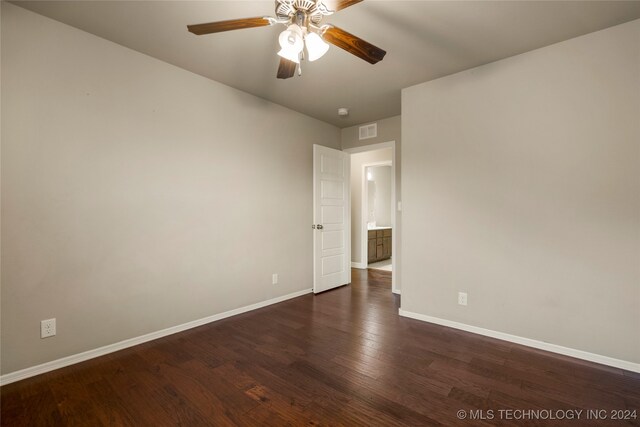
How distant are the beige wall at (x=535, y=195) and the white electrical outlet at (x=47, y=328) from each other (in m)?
3.18

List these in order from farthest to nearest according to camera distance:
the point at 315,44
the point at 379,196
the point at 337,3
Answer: the point at 379,196 → the point at 315,44 → the point at 337,3

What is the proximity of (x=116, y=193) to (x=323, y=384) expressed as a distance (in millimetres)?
2259

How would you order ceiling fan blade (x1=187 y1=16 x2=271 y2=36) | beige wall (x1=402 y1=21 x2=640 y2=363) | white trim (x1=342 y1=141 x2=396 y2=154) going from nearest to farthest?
ceiling fan blade (x1=187 y1=16 x2=271 y2=36) → beige wall (x1=402 y1=21 x2=640 y2=363) → white trim (x1=342 y1=141 x2=396 y2=154)

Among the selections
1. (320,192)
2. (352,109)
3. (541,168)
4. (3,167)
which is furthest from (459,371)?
(3,167)

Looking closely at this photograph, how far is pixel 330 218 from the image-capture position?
4.33 meters

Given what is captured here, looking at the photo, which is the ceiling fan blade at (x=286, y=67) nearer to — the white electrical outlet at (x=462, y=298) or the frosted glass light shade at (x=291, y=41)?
the frosted glass light shade at (x=291, y=41)

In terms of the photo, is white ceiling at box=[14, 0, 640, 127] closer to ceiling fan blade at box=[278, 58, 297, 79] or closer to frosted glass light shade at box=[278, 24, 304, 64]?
ceiling fan blade at box=[278, 58, 297, 79]

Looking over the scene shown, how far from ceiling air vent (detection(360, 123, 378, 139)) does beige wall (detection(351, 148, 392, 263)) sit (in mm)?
1436

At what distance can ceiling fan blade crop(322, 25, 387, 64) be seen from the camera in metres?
1.70

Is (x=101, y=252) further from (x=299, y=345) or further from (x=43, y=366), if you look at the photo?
(x=299, y=345)

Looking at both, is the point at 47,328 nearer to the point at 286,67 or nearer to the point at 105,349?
the point at 105,349

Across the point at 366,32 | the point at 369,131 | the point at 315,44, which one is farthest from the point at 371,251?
the point at 315,44

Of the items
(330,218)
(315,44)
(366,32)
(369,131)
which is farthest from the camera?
(369,131)

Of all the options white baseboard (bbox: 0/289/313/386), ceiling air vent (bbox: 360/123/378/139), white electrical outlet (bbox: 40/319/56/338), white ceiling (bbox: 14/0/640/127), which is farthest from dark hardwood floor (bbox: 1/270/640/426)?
ceiling air vent (bbox: 360/123/378/139)
